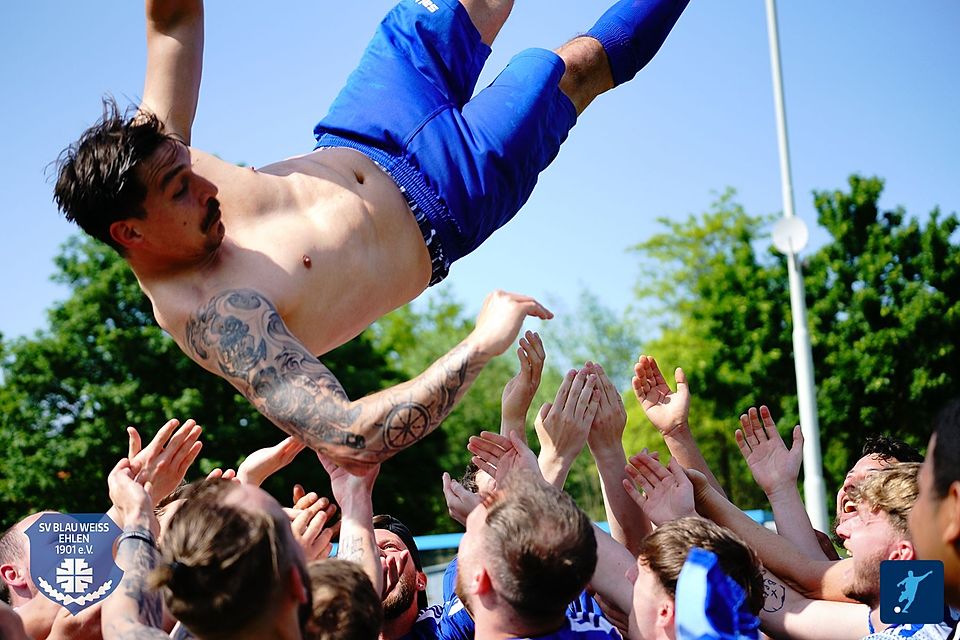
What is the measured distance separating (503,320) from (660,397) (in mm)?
1739

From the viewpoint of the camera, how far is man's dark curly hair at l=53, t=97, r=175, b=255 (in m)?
2.99

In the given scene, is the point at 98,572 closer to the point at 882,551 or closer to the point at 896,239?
the point at 882,551

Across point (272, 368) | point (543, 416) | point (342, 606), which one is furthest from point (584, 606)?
point (272, 368)

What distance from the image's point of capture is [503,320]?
2.88 metres

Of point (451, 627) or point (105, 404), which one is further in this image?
point (105, 404)

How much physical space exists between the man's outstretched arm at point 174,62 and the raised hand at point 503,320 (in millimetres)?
1158

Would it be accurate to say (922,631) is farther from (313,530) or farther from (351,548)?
(313,530)

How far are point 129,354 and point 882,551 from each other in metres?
22.2

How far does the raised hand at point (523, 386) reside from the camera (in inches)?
144

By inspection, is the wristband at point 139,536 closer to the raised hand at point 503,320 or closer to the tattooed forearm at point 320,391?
the tattooed forearm at point 320,391

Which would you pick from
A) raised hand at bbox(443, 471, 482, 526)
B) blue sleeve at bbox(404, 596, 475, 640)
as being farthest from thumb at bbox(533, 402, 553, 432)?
blue sleeve at bbox(404, 596, 475, 640)

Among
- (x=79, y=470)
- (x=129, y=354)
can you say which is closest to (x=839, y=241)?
(x=129, y=354)

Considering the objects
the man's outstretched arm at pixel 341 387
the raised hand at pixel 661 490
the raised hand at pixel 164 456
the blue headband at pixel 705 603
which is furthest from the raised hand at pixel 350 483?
the blue headband at pixel 705 603

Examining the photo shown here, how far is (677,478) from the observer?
11.6 feet
